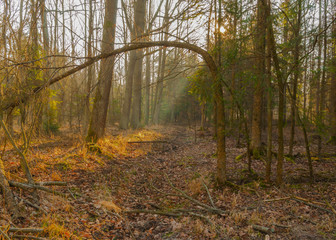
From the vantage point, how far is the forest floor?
3775mm

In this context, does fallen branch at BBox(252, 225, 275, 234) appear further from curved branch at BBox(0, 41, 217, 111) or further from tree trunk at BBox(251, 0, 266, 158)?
curved branch at BBox(0, 41, 217, 111)

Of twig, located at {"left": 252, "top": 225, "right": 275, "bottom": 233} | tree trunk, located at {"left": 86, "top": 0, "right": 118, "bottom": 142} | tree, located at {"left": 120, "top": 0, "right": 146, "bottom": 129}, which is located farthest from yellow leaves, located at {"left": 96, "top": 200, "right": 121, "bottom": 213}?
tree, located at {"left": 120, "top": 0, "right": 146, "bottom": 129}

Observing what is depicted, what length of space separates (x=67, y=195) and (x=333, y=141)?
12749 millimetres

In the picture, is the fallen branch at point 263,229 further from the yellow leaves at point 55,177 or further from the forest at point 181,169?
the yellow leaves at point 55,177

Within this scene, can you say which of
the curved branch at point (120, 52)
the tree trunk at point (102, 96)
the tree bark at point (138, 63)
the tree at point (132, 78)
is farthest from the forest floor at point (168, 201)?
the tree at point (132, 78)

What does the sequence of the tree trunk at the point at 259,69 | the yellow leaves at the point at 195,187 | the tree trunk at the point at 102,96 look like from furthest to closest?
the tree trunk at the point at 102,96, the yellow leaves at the point at 195,187, the tree trunk at the point at 259,69

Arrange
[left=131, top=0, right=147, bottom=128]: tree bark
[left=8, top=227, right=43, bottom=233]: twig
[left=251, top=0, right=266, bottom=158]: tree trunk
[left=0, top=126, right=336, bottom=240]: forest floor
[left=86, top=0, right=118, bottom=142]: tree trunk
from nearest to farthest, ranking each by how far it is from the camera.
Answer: [left=8, top=227, right=43, bottom=233]: twig < [left=0, top=126, right=336, bottom=240]: forest floor < [left=251, top=0, right=266, bottom=158]: tree trunk < [left=86, top=0, right=118, bottom=142]: tree trunk < [left=131, top=0, right=147, bottom=128]: tree bark

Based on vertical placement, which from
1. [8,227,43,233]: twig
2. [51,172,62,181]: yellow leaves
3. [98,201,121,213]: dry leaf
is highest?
[51,172,62,181]: yellow leaves

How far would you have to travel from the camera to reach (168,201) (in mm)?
5418

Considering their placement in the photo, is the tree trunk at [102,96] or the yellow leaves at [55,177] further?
the tree trunk at [102,96]

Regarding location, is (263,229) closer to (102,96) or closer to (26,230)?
(26,230)

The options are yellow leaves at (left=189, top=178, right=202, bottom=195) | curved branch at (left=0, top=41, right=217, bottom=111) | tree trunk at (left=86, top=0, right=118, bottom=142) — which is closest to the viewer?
curved branch at (left=0, top=41, right=217, bottom=111)

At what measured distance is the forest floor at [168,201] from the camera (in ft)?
12.4

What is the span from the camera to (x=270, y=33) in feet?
16.5
